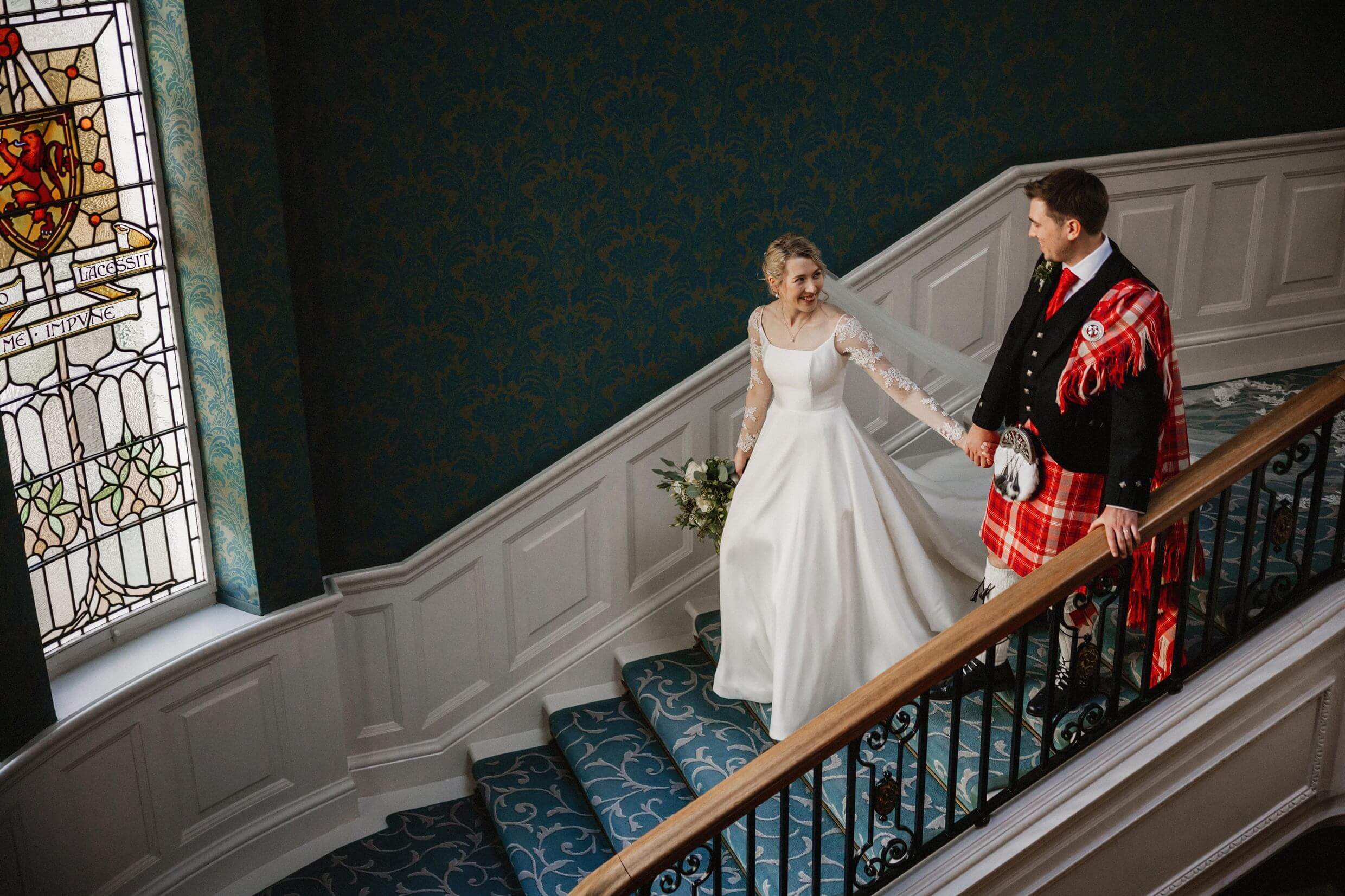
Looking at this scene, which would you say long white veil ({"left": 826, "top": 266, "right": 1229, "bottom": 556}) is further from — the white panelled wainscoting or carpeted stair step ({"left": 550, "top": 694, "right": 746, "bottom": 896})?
carpeted stair step ({"left": 550, "top": 694, "right": 746, "bottom": 896})

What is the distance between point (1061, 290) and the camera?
3.30 metres

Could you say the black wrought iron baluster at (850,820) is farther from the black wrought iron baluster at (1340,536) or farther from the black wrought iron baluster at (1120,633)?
the black wrought iron baluster at (1340,536)

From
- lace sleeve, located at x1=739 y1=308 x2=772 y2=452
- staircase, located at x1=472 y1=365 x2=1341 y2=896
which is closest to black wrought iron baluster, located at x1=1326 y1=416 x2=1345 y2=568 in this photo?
staircase, located at x1=472 y1=365 x2=1341 y2=896

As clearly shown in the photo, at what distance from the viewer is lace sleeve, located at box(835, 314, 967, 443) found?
3.99 m

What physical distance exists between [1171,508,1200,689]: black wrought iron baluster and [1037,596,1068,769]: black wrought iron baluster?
0.98 ft

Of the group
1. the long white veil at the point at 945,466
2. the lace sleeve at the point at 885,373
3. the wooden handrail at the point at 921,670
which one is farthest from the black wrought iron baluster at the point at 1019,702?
the long white veil at the point at 945,466

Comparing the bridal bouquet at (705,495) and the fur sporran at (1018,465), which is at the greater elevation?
the fur sporran at (1018,465)

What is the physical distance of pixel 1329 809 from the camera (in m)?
3.78

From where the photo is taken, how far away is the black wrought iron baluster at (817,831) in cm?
310

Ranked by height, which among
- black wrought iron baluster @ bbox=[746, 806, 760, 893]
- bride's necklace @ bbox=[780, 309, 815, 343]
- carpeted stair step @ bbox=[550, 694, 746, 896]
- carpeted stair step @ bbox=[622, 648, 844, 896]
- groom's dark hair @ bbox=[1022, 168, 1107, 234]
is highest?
groom's dark hair @ bbox=[1022, 168, 1107, 234]

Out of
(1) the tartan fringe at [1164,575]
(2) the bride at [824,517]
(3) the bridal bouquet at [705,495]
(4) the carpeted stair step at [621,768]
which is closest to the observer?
(1) the tartan fringe at [1164,575]

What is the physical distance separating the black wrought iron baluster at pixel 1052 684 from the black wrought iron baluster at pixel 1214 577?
0.38m

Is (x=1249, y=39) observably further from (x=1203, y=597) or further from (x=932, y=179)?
(x=1203, y=597)

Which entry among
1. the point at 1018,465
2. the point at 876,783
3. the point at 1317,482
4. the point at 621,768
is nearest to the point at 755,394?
the point at 1018,465
